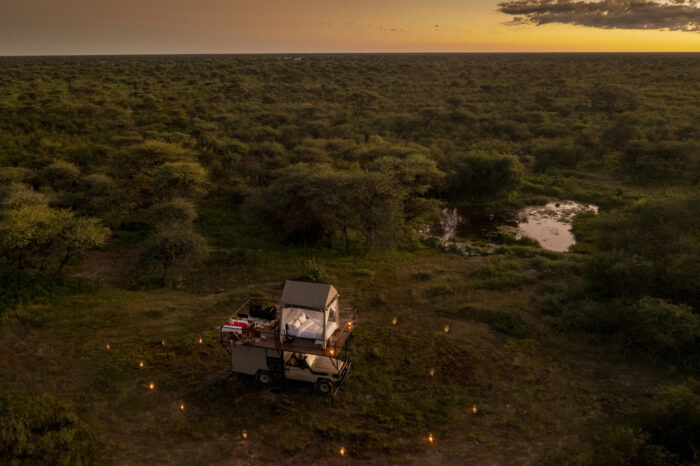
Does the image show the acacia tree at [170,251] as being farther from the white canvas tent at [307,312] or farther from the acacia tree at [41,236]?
the white canvas tent at [307,312]

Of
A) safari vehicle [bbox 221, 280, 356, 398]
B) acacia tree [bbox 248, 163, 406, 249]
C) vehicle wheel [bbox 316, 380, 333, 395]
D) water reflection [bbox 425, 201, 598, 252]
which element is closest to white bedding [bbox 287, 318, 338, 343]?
safari vehicle [bbox 221, 280, 356, 398]

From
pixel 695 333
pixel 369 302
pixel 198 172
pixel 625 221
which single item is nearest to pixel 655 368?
pixel 695 333

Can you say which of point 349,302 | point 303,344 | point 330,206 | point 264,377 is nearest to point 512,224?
point 330,206

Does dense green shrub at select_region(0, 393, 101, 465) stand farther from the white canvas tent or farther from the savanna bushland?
the white canvas tent

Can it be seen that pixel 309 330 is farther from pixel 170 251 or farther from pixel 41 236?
pixel 41 236

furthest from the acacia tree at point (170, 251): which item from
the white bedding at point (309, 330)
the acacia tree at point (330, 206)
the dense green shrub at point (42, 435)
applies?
the white bedding at point (309, 330)

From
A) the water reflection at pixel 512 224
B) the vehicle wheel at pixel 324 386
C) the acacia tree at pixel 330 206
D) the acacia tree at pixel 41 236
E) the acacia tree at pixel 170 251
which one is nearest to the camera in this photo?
the vehicle wheel at pixel 324 386

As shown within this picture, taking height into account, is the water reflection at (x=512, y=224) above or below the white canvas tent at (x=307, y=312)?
below

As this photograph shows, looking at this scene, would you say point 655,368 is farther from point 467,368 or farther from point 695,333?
point 467,368
